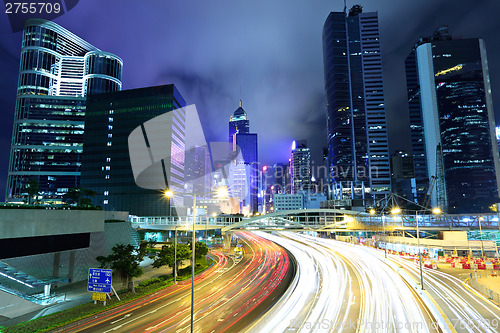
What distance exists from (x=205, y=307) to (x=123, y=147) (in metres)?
116

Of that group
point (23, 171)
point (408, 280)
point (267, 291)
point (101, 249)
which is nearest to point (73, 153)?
point (23, 171)

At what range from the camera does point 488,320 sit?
78.6 feet

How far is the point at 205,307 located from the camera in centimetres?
2886

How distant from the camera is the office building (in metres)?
124

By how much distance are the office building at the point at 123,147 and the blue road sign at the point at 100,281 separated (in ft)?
303

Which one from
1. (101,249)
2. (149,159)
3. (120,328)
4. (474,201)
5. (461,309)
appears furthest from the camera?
(474,201)

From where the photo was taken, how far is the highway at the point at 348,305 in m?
22.6

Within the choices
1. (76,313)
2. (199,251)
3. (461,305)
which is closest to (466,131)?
(461,305)

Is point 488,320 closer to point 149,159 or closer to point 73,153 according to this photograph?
point 149,159

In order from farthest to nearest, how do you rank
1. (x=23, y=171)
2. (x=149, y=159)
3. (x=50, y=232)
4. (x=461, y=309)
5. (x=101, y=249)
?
(x=23, y=171)
(x=149, y=159)
(x=101, y=249)
(x=50, y=232)
(x=461, y=309)

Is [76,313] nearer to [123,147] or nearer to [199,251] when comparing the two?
[199,251]

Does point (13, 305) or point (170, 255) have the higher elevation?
point (170, 255)

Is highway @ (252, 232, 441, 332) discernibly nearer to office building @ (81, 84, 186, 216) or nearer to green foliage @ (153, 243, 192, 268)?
green foliage @ (153, 243, 192, 268)

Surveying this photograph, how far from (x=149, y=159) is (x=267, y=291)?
103065 mm
